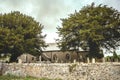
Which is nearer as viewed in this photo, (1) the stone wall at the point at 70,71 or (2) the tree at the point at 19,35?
(1) the stone wall at the point at 70,71

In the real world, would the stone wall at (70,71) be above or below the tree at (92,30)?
below

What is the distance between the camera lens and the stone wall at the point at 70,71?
3462 centimetres

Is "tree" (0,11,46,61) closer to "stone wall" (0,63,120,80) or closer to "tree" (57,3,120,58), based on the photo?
"tree" (57,3,120,58)

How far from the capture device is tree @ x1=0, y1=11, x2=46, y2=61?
175 feet

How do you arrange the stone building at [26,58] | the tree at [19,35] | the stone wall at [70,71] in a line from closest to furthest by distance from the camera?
the stone wall at [70,71]
the stone building at [26,58]
the tree at [19,35]

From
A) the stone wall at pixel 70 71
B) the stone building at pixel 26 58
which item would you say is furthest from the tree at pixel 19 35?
the stone wall at pixel 70 71

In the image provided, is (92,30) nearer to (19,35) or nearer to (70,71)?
(19,35)

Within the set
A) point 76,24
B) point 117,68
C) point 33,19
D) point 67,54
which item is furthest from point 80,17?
point 117,68

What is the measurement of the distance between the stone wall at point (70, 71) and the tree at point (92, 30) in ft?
50.5

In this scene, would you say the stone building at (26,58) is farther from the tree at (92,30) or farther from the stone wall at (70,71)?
the stone wall at (70,71)

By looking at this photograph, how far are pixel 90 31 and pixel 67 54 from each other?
20429 mm

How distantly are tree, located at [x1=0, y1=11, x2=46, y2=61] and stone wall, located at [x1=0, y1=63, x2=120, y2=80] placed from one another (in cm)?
1381

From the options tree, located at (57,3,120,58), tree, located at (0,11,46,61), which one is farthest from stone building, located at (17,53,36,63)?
tree, located at (57,3,120,58)

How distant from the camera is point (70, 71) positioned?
119 feet
